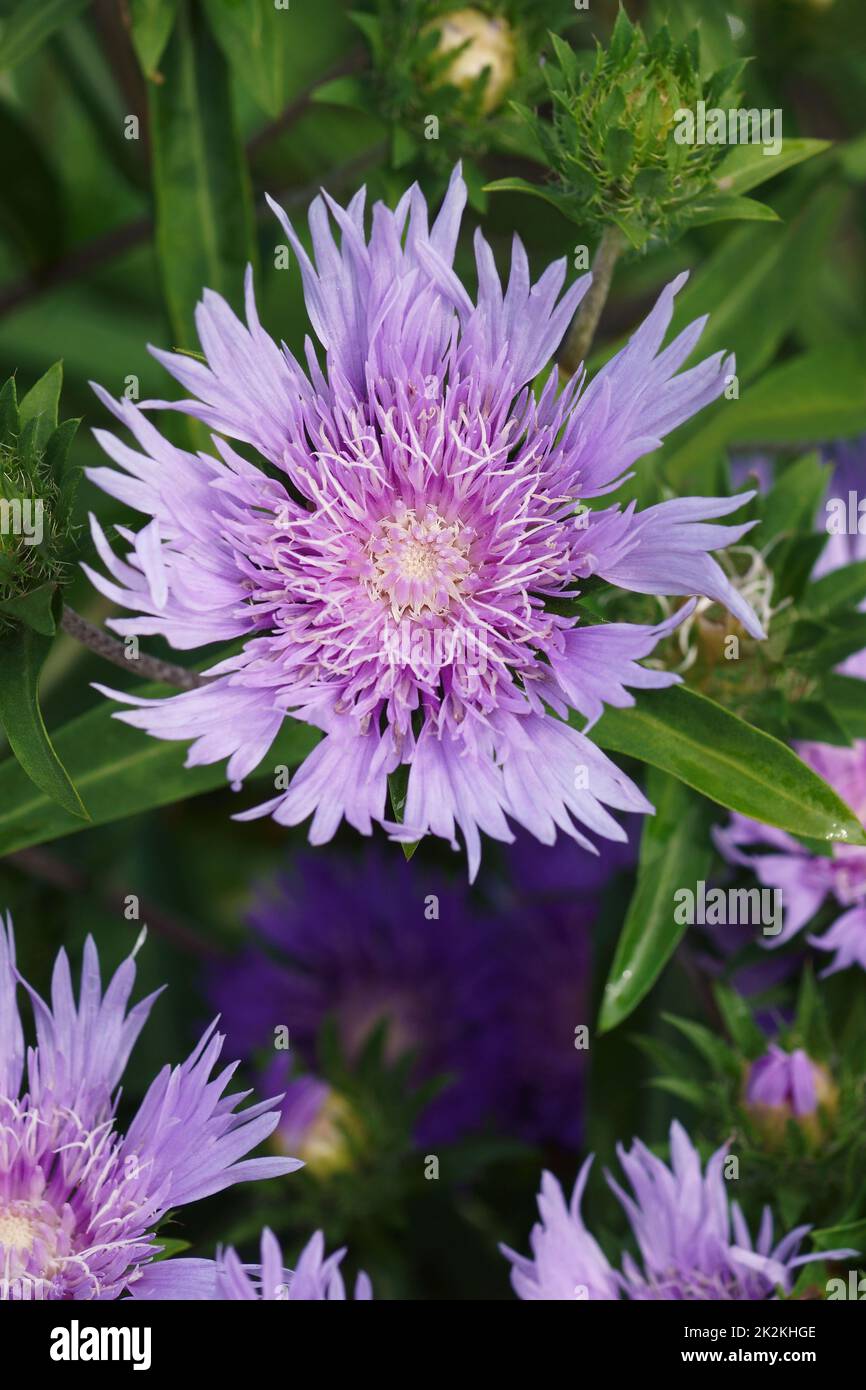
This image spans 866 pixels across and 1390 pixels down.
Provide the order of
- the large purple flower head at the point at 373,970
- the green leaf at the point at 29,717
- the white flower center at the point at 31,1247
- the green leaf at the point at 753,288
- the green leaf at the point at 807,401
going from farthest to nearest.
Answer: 1. the large purple flower head at the point at 373,970
2. the green leaf at the point at 807,401
3. the green leaf at the point at 753,288
4. the white flower center at the point at 31,1247
5. the green leaf at the point at 29,717

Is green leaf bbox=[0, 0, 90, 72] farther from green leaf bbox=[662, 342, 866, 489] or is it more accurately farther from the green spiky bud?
green leaf bbox=[662, 342, 866, 489]

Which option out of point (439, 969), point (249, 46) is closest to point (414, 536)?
point (249, 46)

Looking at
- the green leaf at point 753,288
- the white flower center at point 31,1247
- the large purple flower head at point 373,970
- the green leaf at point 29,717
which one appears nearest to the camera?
the green leaf at point 29,717

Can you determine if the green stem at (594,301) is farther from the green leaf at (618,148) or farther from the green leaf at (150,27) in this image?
the green leaf at (150,27)

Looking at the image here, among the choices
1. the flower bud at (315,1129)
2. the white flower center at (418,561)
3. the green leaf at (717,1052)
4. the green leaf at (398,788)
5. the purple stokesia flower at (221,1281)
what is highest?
the white flower center at (418,561)

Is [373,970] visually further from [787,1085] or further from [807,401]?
[807,401]

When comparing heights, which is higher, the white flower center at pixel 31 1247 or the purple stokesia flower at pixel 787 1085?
the purple stokesia flower at pixel 787 1085

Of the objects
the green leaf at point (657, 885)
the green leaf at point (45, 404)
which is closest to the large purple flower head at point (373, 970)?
the green leaf at point (657, 885)
